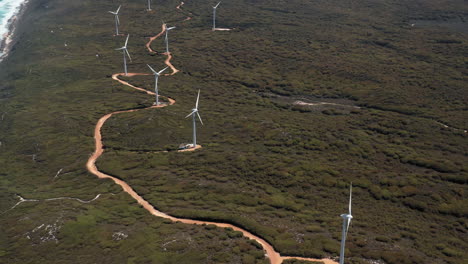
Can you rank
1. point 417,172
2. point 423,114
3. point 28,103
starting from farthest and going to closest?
point 28,103
point 423,114
point 417,172

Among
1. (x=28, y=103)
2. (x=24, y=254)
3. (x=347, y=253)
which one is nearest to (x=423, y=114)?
(x=347, y=253)

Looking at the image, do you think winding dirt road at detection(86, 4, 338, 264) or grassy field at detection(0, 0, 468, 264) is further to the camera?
grassy field at detection(0, 0, 468, 264)

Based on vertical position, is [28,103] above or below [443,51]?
below

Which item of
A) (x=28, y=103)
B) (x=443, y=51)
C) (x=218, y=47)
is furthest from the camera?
(x=218, y=47)

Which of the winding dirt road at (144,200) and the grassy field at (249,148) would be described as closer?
the winding dirt road at (144,200)

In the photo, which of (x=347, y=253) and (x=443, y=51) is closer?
(x=347, y=253)

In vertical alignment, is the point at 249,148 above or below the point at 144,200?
above

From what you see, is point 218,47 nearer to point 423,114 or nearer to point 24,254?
point 423,114

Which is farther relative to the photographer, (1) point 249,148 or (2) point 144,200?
(1) point 249,148
